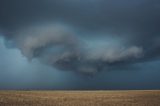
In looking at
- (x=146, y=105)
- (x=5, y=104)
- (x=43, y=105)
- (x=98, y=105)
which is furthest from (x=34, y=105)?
(x=146, y=105)

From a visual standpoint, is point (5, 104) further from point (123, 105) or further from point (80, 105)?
point (123, 105)

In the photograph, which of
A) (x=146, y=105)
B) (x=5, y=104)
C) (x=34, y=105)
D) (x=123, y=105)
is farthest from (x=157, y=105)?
(x=5, y=104)

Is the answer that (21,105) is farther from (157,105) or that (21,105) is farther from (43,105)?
(157,105)

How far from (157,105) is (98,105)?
11.1m

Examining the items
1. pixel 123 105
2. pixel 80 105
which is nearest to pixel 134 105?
pixel 123 105

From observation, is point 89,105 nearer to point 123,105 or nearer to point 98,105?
point 98,105

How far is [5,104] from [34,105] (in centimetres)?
481

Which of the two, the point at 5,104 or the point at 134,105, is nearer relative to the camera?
the point at 5,104

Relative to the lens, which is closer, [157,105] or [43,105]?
[43,105]

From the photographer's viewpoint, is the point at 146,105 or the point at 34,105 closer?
the point at 34,105

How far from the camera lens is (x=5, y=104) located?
41.8 meters

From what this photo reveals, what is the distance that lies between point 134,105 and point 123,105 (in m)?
2.04

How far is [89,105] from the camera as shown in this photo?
46000mm

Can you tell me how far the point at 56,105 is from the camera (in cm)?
4469
